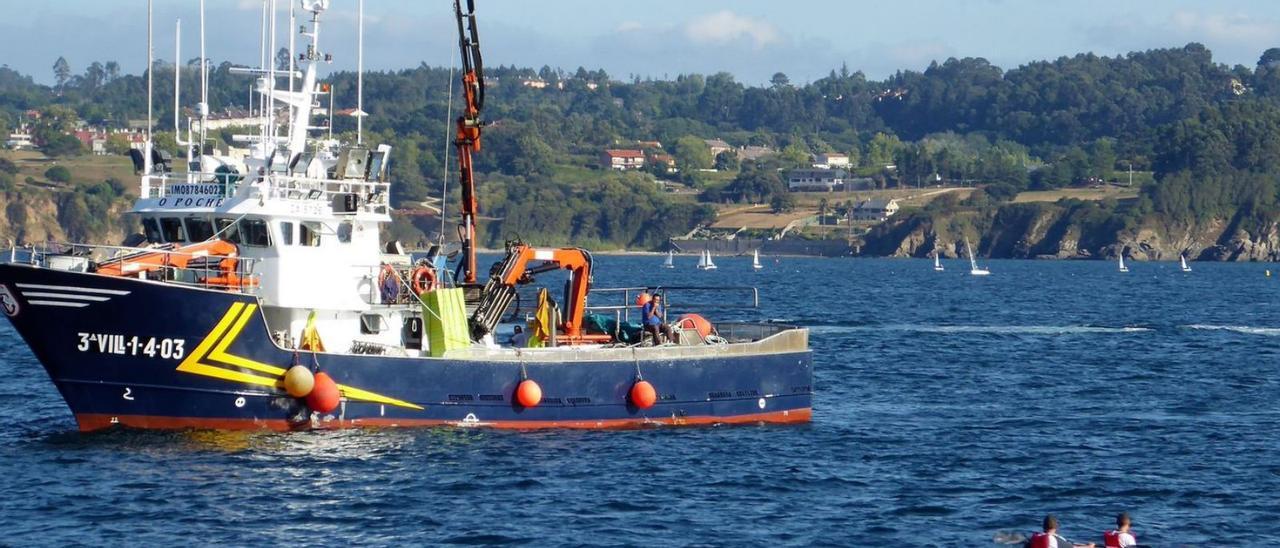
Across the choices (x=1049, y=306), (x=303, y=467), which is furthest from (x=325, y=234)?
(x=1049, y=306)

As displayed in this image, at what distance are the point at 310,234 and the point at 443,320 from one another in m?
2.83

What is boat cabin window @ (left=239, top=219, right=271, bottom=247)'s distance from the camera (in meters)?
31.8

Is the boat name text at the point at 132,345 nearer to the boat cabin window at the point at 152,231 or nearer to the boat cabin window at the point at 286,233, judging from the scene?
the boat cabin window at the point at 286,233

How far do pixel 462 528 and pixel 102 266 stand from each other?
8741mm

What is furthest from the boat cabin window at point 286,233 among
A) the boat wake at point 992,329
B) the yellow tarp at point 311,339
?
the boat wake at point 992,329

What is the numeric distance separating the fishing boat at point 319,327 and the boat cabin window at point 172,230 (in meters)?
0.02

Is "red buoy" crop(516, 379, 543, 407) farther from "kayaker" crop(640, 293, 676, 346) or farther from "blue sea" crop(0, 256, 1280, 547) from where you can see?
"kayaker" crop(640, 293, 676, 346)

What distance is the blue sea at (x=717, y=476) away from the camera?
84.3ft

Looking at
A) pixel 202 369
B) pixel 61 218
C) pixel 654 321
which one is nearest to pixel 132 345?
pixel 202 369

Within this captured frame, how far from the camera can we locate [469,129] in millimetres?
35906

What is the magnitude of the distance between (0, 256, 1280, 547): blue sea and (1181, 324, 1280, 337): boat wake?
23.2 m

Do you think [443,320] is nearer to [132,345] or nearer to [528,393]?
[528,393]

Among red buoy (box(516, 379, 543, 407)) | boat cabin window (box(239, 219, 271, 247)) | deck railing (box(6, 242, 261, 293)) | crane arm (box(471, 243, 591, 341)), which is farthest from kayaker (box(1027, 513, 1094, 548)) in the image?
boat cabin window (box(239, 219, 271, 247))

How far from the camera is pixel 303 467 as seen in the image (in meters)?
28.9
